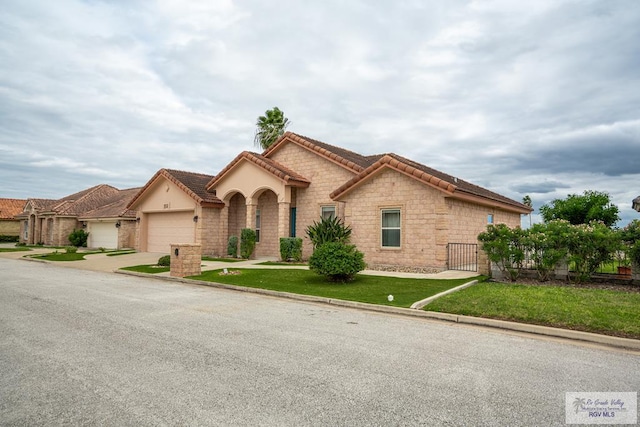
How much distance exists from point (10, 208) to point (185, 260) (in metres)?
50.4

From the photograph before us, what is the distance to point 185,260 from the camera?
1512cm

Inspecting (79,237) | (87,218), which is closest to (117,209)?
(87,218)

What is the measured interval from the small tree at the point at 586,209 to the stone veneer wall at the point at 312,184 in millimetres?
30007

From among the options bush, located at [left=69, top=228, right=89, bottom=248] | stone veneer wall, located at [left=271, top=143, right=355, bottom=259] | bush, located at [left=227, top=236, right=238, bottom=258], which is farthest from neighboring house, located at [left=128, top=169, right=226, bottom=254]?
bush, located at [left=69, top=228, right=89, bottom=248]

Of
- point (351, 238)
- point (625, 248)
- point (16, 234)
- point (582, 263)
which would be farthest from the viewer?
point (16, 234)

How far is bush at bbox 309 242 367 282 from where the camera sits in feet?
40.7

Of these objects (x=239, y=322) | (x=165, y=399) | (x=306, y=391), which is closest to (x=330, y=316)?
(x=239, y=322)

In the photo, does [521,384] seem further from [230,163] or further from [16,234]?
[16,234]

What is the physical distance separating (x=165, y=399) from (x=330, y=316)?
476 cm

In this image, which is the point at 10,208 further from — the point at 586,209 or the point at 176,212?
the point at 586,209

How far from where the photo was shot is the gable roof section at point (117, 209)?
31.1 m

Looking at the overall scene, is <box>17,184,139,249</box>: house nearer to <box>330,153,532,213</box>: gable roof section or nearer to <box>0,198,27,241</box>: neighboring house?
<box>0,198,27,241</box>: neighboring house

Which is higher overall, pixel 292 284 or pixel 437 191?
pixel 437 191

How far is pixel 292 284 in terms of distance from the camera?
12.6 metres
